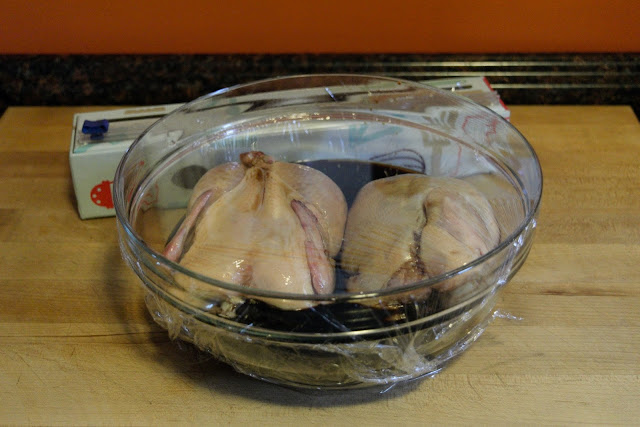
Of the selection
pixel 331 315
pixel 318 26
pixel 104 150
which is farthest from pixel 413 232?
pixel 318 26

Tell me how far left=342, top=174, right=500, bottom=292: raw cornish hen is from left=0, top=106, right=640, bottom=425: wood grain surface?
14cm

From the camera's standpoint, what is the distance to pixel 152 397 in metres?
0.72

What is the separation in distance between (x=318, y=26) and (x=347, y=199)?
1.59ft

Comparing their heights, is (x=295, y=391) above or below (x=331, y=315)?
below

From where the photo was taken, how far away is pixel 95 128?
38.2 inches

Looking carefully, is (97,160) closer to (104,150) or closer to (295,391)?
(104,150)

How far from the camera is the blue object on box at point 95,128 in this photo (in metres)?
0.97

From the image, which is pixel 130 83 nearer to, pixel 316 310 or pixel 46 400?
pixel 46 400

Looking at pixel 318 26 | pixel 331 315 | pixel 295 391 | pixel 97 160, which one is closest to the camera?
pixel 331 315

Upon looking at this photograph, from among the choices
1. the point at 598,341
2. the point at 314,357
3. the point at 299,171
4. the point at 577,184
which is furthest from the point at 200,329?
the point at 577,184

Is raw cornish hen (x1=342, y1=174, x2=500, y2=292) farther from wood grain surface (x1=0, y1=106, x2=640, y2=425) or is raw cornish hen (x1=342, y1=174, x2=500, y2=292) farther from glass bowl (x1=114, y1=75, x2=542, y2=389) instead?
wood grain surface (x1=0, y1=106, x2=640, y2=425)

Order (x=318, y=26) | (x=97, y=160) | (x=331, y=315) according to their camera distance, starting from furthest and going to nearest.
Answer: (x=318, y=26)
(x=97, y=160)
(x=331, y=315)

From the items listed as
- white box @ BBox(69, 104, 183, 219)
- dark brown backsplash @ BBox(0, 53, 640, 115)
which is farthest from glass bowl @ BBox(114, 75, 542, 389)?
dark brown backsplash @ BBox(0, 53, 640, 115)

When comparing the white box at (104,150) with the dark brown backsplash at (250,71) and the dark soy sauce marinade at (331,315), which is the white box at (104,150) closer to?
the dark brown backsplash at (250,71)
